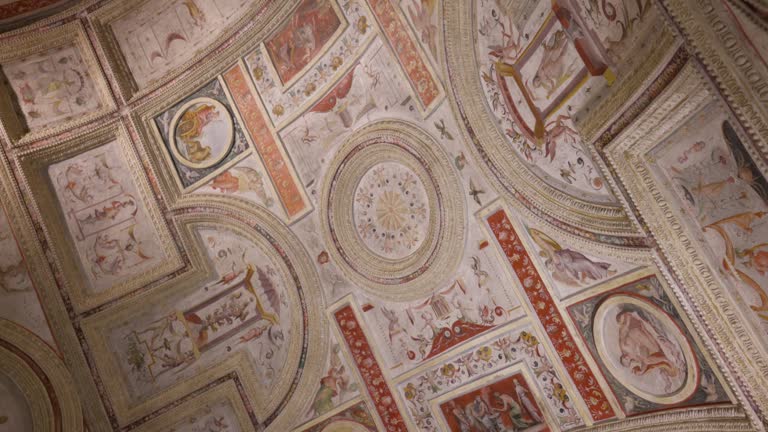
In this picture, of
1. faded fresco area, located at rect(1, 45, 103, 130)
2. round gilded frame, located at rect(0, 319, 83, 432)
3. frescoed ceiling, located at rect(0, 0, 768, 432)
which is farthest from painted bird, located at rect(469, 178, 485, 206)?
round gilded frame, located at rect(0, 319, 83, 432)

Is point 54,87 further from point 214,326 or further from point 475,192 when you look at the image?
point 475,192

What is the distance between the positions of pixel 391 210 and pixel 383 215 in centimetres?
15

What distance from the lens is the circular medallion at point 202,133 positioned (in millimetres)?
10234

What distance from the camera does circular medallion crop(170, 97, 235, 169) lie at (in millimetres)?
10234

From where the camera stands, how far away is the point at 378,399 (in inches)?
372

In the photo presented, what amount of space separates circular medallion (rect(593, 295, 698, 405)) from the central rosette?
256 centimetres

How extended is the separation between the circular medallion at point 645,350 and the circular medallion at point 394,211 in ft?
6.46

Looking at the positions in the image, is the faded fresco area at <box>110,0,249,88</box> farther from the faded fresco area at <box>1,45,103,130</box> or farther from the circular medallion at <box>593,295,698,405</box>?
the circular medallion at <box>593,295,698,405</box>

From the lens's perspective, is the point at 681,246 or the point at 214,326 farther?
the point at 214,326

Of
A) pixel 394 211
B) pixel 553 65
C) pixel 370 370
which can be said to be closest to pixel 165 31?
pixel 394 211

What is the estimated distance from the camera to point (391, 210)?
29.7ft

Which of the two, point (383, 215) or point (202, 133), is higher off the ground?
point (202, 133)

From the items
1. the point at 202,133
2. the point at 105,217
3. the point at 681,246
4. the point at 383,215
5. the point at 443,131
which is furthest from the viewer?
the point at 105,217

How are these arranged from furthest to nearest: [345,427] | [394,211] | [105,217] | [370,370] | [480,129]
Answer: [105,217] < [345,427] < [370,370] < [394,211] < [480,129]
